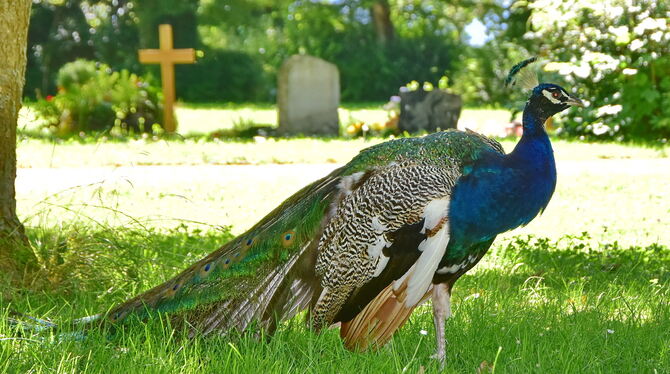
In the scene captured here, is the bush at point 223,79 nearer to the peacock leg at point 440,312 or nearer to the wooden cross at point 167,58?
the wooden cross at point 167,58

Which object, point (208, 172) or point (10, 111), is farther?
point (208, 172)

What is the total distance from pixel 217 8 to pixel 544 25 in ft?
41.2

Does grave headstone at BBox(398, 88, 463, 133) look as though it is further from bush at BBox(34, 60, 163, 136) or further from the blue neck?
the blue neck

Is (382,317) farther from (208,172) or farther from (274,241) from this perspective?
(208,172)

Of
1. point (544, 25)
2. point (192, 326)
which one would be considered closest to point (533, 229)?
point (192, 326)

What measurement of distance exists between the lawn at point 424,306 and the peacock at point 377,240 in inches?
4.4

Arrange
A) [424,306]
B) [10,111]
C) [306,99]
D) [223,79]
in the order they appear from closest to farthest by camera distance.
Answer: [424,306], [10,111], [306,99], [223,79]

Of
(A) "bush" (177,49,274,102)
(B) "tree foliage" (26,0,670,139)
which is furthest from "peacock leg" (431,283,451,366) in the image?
(A) "bush" (177,49,274,102)

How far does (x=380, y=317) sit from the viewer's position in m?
3.44

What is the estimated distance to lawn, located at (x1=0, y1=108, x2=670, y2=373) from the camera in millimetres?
3471

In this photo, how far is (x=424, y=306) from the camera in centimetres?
461

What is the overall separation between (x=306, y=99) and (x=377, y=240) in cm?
1173

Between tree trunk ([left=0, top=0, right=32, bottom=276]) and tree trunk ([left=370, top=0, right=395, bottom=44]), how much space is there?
864 inches

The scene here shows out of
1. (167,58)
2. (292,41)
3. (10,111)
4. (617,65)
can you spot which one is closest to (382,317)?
(10,111)
